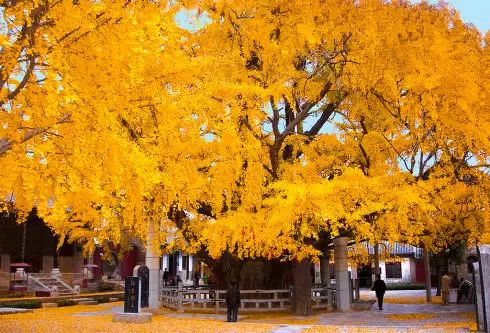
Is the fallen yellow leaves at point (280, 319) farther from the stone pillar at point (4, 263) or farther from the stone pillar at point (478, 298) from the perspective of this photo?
the stone pillar at point (4, 263)

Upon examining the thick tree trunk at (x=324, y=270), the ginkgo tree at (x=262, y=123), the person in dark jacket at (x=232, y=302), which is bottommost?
the person in dark jacket at (x=232, y=302)

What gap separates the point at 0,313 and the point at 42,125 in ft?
45.1

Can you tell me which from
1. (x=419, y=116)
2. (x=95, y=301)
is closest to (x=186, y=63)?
(x=419, y=116)

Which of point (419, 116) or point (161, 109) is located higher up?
point (419, 116)

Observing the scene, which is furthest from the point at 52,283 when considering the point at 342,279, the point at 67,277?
the point at 342,279

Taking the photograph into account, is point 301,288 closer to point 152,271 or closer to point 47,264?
point 152,271

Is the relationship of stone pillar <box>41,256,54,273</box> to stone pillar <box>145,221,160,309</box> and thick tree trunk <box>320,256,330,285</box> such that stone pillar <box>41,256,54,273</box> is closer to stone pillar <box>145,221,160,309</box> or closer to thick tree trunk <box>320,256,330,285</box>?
stone pillar <box>145,221,160,309</box>

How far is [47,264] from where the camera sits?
135 feet

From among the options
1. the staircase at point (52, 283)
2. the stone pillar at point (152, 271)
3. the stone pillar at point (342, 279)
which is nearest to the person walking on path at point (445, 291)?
the stone pillar at point (342, 279)

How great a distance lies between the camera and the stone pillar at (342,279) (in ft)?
73.3

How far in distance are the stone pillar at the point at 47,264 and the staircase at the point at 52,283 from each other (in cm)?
316

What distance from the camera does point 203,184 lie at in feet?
52.7

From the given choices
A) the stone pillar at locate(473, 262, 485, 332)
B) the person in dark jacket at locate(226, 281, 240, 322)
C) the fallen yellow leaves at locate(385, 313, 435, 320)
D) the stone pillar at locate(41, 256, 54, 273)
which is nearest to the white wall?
the stone pillar at locate(41, 256, 54, 273)

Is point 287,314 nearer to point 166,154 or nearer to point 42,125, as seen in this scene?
point 166,154
